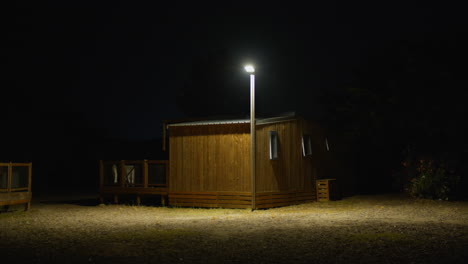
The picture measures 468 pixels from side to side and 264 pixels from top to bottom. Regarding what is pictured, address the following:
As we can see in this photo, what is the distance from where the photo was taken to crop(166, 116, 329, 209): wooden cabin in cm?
1731

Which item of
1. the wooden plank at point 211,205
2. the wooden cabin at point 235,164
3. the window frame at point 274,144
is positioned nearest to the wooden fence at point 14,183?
the wooden cabin at point 235,164

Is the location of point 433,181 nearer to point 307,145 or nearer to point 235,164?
point 307,145

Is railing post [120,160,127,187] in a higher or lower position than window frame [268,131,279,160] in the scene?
lower

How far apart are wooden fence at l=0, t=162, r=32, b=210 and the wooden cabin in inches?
207

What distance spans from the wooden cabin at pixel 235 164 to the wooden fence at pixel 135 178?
62 centimetres

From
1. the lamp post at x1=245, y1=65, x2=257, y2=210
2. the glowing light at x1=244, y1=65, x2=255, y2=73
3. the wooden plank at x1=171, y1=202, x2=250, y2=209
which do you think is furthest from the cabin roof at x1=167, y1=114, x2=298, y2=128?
the wooden plank at x1=171, y1=202, x2=250, y2=209

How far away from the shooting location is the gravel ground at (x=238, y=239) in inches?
314

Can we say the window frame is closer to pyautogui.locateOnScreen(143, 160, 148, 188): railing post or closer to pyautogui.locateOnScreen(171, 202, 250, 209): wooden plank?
pyautogui.locateOnScreen(171, 202, 250, 209): wooden plank

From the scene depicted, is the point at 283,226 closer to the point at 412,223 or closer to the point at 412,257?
the point at 412,223

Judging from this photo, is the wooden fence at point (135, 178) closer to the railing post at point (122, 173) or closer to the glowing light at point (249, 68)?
the railing post at point (122, 173)

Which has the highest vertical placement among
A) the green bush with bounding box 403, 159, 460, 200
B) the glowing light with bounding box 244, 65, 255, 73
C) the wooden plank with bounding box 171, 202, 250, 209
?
the glowing light with bounding box 244, 65, 255, 73

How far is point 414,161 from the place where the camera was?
2053cm

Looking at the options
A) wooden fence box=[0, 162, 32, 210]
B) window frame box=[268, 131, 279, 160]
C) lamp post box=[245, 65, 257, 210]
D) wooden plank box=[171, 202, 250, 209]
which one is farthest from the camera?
window frame box=[268, 131, 279, 160]

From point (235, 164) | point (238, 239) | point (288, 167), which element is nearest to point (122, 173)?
point (235, 164)
